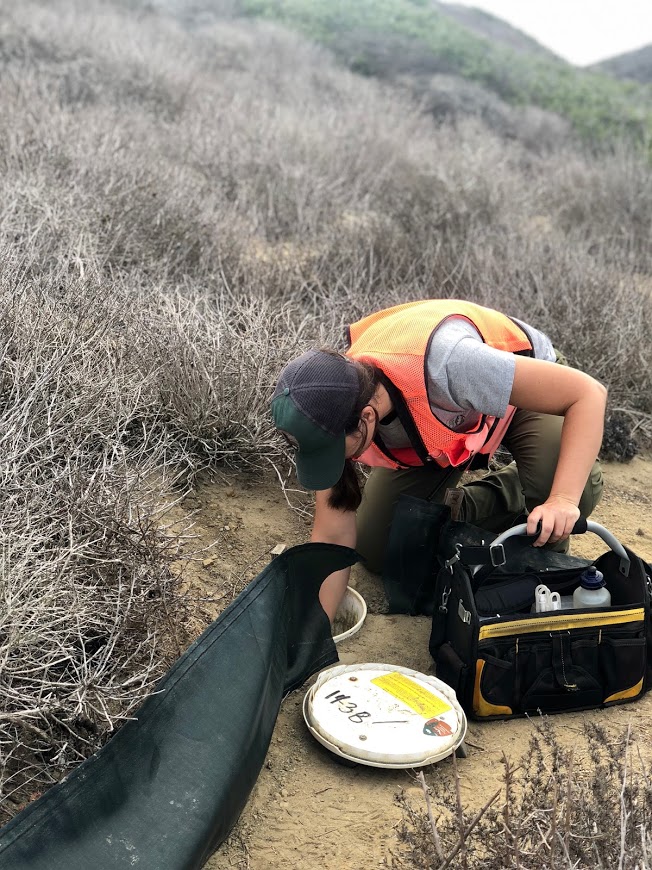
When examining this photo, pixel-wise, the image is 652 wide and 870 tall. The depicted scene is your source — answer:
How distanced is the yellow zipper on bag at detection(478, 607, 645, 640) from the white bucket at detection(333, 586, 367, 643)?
26.8 inches

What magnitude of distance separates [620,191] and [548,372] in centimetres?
654

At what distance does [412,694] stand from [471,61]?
48.3 feet

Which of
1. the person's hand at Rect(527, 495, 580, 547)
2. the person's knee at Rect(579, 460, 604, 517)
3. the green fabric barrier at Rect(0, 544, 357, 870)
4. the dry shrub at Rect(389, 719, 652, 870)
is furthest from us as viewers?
the person's knee at Rect(579, 460, 604, 517)

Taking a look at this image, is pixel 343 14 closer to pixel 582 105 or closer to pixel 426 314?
pixel 582 105

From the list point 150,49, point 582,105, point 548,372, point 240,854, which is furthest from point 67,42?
point 240,854

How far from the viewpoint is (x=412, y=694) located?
8.64ft

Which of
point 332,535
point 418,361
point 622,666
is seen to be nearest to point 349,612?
point 332,535

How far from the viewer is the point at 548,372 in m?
2.59

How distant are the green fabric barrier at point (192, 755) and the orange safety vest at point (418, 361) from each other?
41 centimetres

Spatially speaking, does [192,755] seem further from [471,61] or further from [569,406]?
[471,61]


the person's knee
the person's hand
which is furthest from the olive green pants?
the person's hand

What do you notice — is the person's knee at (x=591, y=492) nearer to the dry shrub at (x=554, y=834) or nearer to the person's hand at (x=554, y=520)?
the person's hand at (x=554, y=520)

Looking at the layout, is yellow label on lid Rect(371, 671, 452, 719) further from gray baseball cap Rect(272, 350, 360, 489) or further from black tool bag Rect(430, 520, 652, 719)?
gray baseball cap Rect(272, 350, 360, 489)

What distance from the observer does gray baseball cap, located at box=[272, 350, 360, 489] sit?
2361 millimetres
